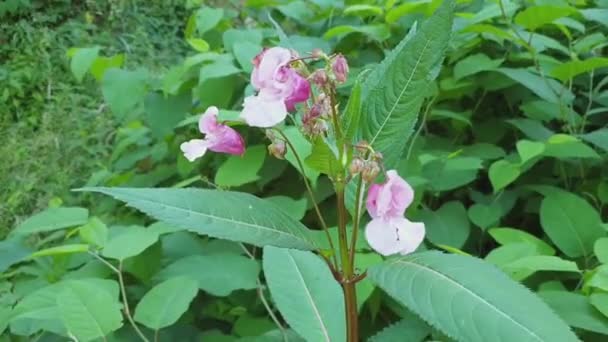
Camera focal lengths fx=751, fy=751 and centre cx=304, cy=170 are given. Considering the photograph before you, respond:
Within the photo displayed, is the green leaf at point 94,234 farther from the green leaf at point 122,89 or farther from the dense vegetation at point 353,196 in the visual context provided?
the green leaf at point 122,89

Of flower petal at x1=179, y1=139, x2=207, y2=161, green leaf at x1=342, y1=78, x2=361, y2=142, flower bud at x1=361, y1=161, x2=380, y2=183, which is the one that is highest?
green leaf at x1=342, y1=78, x2=361, y2=142

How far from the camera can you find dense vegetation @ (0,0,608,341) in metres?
0.76

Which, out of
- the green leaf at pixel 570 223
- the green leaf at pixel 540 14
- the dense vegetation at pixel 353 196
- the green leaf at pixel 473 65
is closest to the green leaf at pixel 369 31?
the dense vegetation at pixel 353 196

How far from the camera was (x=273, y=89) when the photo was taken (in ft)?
2.41

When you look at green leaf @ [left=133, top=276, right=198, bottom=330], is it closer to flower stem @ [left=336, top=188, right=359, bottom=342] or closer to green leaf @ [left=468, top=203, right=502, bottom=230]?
flower stem @ [left=336, top=188, right=359, bottom=342]

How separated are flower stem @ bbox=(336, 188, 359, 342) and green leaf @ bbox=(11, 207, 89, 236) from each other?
25.9 inches

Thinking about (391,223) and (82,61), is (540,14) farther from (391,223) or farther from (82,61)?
(82,61)

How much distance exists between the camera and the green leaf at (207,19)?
1.86m

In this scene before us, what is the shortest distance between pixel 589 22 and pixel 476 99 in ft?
1.37

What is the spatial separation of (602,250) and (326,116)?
55cm

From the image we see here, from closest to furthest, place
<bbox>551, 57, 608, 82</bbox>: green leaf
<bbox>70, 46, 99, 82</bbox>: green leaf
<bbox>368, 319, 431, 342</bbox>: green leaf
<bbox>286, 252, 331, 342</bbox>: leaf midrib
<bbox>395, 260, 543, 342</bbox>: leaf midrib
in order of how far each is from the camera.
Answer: <bbox>395, 260, 543, 342</bbox>: leaf midrib
<bbox>286, 252, 331, 342</bbox>: leaf midrib
<bbox>368, 319, 431, 342</bbox>: green leaf
<bbox>551, 57, 608, 82</bbox>: green leaf
<bbox>70, 46, 99, 82</bbox>: green leaf

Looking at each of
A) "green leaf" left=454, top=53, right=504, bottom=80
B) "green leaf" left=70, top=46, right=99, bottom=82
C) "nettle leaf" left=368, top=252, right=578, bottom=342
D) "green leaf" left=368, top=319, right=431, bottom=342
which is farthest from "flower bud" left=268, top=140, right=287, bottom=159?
"green leaf" left=70, top=46, right=99, bottom=82

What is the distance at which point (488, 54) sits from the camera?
5.68ft

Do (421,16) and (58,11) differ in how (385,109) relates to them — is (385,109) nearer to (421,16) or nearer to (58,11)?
(421,16)
